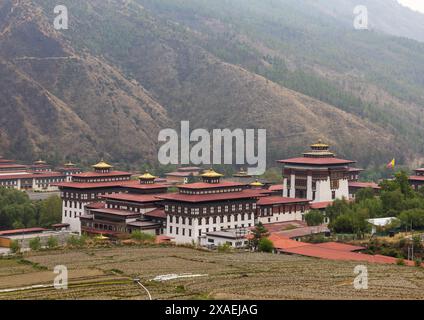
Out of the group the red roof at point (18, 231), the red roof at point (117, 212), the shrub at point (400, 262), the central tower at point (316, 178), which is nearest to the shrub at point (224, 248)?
the red roof at point (117, 212)

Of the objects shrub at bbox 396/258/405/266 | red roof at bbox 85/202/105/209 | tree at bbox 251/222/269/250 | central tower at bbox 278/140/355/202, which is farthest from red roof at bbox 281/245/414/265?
central tower at bbox 278/140/355/202

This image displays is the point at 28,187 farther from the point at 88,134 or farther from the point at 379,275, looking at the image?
the point at 379,275

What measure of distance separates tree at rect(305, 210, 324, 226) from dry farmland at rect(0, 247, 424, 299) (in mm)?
21347

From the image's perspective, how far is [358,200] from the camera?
9988 centimetres

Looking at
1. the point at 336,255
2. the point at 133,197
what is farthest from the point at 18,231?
the point at 336,255

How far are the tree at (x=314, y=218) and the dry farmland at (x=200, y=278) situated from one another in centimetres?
2135

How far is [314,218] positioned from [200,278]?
38032mm

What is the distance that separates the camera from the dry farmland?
50.1 m

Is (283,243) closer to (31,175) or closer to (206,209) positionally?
(206,209)

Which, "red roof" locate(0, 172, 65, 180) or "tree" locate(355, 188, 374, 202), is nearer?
"tree" locate(355, 188, 374, 202)

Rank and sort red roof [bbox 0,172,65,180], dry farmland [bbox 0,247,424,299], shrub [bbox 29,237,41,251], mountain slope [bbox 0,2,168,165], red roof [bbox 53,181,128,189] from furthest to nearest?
1. mountain slope [bbox 0,2,168,165]
2. red roof [bbox 0,172,65,180]
3. red roof [bbox 53,181,128,189]
4. shrub [bbox 29,237,41,251]
5. dry farmland [bbox 0,247,424,299]

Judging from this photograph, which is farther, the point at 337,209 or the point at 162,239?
the point at 337,209

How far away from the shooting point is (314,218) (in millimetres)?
92562

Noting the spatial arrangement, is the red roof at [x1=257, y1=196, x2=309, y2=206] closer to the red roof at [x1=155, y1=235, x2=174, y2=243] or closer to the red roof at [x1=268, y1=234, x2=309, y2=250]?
the red roof at [x1=155, y1=235, x2=174, y2=243]
